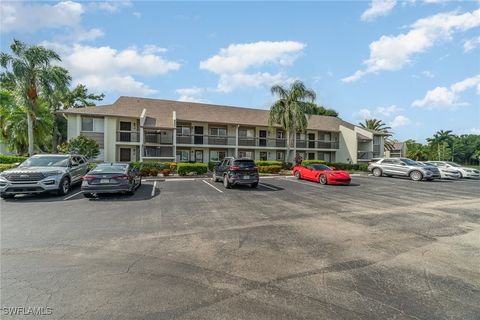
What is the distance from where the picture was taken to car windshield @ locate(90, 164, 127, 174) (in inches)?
430

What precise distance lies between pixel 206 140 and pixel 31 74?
51.9ft

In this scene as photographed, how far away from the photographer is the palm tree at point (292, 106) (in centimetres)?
2580

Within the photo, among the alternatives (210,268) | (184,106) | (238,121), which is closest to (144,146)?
(184,106)

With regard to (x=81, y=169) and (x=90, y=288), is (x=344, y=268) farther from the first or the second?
(x=81, y=169)

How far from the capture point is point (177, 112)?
2925cm

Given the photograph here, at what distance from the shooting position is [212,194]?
12.0m

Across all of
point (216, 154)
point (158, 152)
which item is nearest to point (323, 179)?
point (216, 154)

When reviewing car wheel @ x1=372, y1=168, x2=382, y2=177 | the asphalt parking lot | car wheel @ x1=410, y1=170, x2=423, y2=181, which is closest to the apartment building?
car wheel @ x1=372, y1=168, x2=382, y2=177

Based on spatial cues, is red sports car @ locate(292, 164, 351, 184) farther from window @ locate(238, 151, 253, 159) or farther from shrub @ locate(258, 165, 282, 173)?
window @ locate(238, 151, 253, 159)

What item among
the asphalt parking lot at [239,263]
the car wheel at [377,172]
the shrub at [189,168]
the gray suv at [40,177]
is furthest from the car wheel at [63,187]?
the car wheel at [377,172]

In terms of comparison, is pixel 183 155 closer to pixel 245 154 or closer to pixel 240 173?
pixel 245 154

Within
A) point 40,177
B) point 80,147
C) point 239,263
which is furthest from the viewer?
point 80,147

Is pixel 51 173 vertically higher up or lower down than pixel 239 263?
higher up

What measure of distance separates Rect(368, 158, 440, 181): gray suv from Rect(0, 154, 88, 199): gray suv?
2292 centimetres
